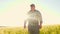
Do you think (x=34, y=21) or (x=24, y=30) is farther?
Result: (x=24, y=30)

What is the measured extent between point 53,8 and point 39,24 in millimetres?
1211

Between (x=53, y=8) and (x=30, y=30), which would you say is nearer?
(x=30, y=30)

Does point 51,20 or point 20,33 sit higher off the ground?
point 51,20

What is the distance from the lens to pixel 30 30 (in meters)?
3.99

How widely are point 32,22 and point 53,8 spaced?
1.29m

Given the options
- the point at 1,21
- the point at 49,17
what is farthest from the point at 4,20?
the point at 49,17

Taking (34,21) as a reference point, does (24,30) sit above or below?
below

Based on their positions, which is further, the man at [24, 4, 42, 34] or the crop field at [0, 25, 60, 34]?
the crop field at [0, 25, 60, 34]

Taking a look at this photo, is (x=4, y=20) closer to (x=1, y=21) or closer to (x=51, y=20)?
(x=1, y=21)

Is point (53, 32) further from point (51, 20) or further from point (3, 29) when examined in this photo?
point (3, 29)

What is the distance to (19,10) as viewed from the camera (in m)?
4.92

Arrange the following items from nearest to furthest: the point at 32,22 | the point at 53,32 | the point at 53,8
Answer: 1. the point at 32,22
2. the point at 53,32
3. the point at 53,8

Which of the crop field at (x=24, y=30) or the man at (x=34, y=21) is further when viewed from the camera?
the crop field at (x=24, y=30)

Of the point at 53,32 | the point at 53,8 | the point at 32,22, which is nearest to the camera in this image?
the point at 32,22
